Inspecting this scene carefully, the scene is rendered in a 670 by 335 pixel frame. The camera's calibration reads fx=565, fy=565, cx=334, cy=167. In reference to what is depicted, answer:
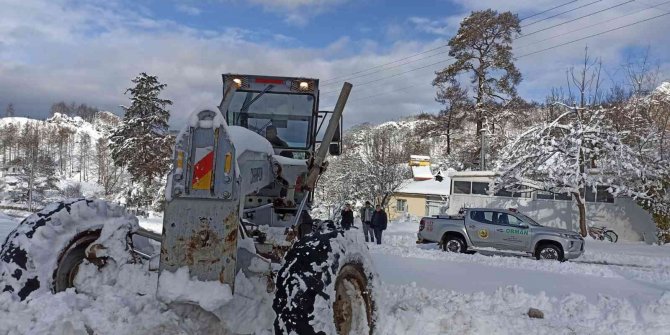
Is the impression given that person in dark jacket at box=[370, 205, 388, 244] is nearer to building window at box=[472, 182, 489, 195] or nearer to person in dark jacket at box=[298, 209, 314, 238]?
building window at box=[472, 182, 489, 195]

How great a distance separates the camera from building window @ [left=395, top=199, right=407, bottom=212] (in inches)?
1966

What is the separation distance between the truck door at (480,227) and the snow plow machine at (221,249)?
42.6ft

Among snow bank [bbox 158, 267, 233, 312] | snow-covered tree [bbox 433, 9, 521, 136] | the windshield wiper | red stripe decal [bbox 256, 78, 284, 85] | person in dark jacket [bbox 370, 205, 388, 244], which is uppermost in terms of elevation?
snow-covered tree [bbox 433, 9, 521, 136]

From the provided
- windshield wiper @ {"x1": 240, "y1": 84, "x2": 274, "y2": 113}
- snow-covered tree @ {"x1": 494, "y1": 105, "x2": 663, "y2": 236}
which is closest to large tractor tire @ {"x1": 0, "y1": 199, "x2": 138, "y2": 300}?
windshield wiper @ {"x1": 240, "y1": 84, "x2": 274, "y2": 113}

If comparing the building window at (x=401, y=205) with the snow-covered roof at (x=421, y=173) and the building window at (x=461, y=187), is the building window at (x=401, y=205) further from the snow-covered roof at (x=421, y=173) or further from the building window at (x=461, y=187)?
the building window at (x=461, y=187)

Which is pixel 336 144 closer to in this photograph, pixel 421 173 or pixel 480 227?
pixel 480 227

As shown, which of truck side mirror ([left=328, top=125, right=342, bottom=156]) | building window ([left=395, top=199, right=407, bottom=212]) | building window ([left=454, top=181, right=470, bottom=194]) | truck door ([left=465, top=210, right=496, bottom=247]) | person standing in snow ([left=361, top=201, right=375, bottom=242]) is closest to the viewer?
truck side mirror ([left=328, top=125, right=342, bottom=156])

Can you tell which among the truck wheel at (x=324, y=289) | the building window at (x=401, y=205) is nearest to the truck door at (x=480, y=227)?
the truck wheel at (x=324, y=289)

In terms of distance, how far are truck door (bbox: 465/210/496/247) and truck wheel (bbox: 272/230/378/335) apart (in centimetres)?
1480

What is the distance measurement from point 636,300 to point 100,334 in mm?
7674

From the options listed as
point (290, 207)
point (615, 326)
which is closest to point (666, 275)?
point (615, 326)

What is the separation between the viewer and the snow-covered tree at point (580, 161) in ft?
81.9

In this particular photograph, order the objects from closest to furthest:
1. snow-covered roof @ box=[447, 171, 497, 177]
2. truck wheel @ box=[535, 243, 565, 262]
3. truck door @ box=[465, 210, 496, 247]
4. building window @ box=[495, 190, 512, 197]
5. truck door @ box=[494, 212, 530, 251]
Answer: truck wheel @ box=[535, 243, 565, 262] → truck door @ box=[494, 212, 530, 251] → truck door @ box=[465, 210, 496, 247] → building window @ box=[495, 190, 512, 197] → snow-covered roof @ box=[447, 171, 497, 177]

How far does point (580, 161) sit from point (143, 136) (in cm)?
3446
